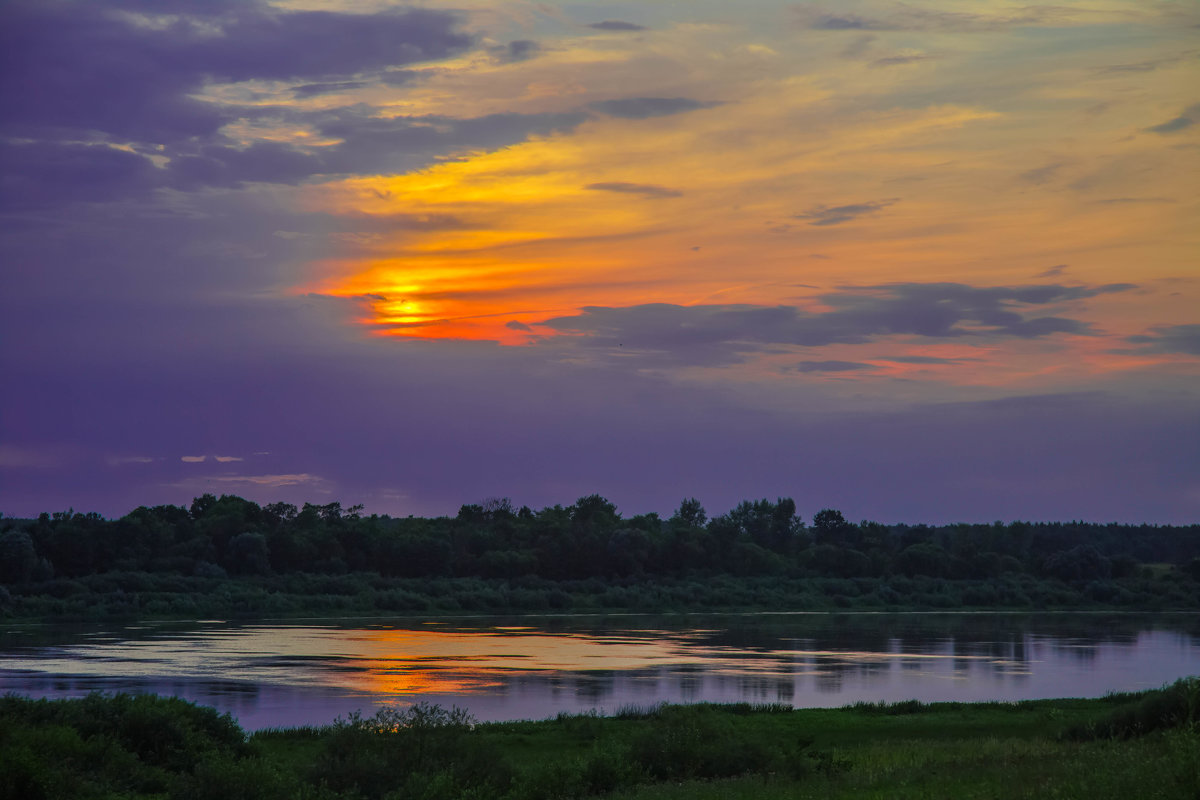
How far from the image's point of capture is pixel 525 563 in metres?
122

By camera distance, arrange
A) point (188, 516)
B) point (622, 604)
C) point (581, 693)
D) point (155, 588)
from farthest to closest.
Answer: point (188, 516) < point (622, 604) < point (155, 588) < point (581, 693)

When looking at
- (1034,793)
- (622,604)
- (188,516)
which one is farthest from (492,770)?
(188,516)

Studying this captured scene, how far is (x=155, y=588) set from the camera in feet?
327

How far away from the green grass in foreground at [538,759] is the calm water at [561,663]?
11.7 m

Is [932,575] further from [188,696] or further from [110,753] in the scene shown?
[110,753]

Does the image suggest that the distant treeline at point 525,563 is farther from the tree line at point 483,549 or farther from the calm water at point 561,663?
the calm water at point 561,663

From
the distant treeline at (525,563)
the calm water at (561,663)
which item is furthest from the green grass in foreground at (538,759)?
the distant treeline at (525,563)

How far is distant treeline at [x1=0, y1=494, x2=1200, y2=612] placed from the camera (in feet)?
341

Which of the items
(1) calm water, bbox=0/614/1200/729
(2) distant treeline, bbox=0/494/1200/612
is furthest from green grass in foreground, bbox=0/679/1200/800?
(2) distant treeline, bbox=0/494/1200/612

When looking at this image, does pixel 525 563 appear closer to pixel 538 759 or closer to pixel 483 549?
pixel 483 549

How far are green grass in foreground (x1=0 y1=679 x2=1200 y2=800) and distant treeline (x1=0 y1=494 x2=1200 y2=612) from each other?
235ft

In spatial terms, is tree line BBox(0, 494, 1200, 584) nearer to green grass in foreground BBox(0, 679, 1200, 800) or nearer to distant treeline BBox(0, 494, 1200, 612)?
distant treeline BBox(0, 494, 1200, 612)

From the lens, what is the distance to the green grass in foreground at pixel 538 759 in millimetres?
16109

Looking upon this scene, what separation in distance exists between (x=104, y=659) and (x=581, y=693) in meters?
25.3
